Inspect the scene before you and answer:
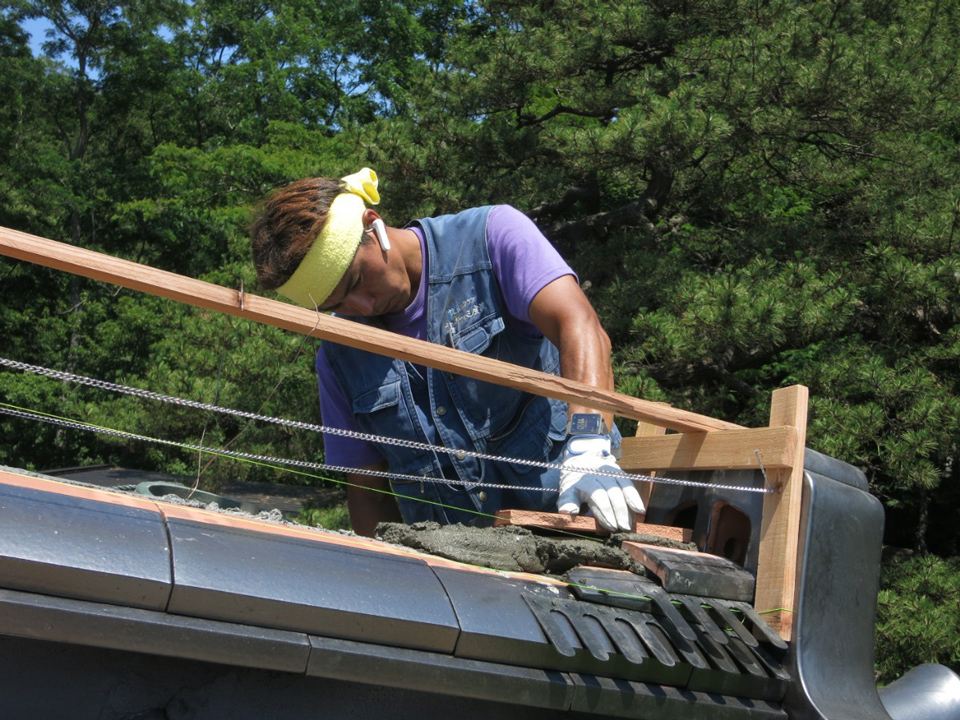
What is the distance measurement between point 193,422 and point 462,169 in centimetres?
262

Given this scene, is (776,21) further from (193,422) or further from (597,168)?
(193,422)

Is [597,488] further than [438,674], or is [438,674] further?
[597,488]

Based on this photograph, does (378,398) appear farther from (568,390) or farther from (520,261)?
(568,390)

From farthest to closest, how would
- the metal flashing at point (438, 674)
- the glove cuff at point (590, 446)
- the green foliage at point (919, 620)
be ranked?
the green foliage at point (919, 620)
the glove cuff at point (590, 446)
the metal flashing at point (438, 674)

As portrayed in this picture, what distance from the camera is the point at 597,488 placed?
68.6 inches

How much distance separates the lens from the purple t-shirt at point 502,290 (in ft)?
7.18

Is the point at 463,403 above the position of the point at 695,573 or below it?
above

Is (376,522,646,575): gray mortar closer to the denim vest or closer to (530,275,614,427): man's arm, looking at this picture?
(530,275,614,427): man's arm

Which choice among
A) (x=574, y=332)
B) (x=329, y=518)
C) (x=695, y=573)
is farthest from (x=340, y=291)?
(x=329, y=518)

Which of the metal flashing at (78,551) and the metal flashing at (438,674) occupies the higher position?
the metal flashing at (78,551)

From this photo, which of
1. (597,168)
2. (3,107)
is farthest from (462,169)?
(3,107)

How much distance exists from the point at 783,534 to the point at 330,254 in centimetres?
118

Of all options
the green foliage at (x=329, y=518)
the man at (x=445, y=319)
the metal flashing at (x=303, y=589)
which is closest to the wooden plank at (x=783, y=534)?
the man at (x=445, y=319)

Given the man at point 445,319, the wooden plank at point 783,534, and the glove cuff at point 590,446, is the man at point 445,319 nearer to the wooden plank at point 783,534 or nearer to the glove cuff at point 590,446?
the glove cuff at point 590,446
